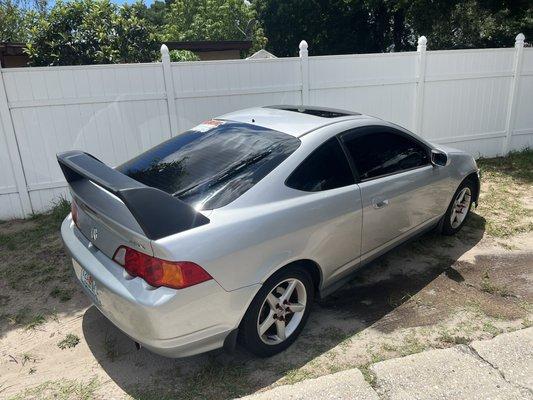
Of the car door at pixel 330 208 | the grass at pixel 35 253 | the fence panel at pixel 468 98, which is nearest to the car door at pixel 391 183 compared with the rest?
the car door at pixel 330 208

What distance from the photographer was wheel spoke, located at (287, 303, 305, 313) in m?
3.17

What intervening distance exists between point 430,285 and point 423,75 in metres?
4.92

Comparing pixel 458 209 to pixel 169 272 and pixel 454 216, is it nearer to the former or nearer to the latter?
pixel 454 216

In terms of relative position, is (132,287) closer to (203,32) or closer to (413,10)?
(413,10)

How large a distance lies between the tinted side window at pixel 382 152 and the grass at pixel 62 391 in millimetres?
2456

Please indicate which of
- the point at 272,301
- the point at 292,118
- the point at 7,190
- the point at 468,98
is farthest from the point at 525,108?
the point at 7,190

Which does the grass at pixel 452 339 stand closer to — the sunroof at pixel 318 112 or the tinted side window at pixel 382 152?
the tinted side window at pixel 382 152

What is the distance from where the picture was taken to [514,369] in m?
2.95

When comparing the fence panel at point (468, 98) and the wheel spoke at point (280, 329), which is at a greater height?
the fence panel at point (468, 98)

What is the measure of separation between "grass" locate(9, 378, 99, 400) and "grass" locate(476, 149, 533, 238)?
15.0 ft

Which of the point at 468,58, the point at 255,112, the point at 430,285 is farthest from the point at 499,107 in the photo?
the point at 255,112

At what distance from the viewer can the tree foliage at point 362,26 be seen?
17.9m

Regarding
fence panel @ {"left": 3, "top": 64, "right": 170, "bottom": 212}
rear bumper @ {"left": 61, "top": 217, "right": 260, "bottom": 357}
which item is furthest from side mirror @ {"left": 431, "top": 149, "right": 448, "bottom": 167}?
fence panel @ {"left": 3, "top": 64, "right": 170, "bottom": 212}

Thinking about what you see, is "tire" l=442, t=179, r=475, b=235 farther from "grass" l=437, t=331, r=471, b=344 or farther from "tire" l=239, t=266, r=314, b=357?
"tire" l=239, t=266, r=314, b=357
